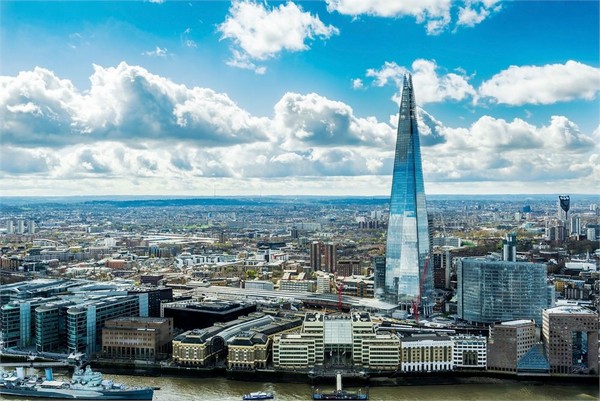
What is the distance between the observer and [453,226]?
35438 mm

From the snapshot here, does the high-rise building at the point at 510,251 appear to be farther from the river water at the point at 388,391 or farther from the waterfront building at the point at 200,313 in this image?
the waterfront building at the point at 200,313

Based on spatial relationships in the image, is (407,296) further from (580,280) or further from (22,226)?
(22,226)

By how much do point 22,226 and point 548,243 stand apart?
2443 cm

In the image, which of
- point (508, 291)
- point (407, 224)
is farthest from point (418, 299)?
point (508, 291)

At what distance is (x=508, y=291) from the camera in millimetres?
13977

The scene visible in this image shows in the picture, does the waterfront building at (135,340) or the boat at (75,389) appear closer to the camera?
the boat at (75,389)

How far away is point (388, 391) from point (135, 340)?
4544 millimetres

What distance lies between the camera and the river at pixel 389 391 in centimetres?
926

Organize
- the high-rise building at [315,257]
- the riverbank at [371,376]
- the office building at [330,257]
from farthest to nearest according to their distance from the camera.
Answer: the high-rise building at [315,257]
the office building at [330,257]
the riverbank at [371,376]

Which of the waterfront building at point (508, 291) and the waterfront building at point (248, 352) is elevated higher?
the waterfront building at point (508, 291)

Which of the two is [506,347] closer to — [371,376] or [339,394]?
[371,376]

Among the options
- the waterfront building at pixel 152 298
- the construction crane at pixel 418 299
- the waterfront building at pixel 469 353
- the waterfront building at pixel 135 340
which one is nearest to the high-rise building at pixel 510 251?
the construction crane at pixel 418 299

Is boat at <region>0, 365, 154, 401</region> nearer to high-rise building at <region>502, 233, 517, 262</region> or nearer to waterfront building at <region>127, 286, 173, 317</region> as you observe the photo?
waterfront building at <region>127, 286, 173, 317</region>

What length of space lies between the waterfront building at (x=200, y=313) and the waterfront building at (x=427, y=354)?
13.5 ft
